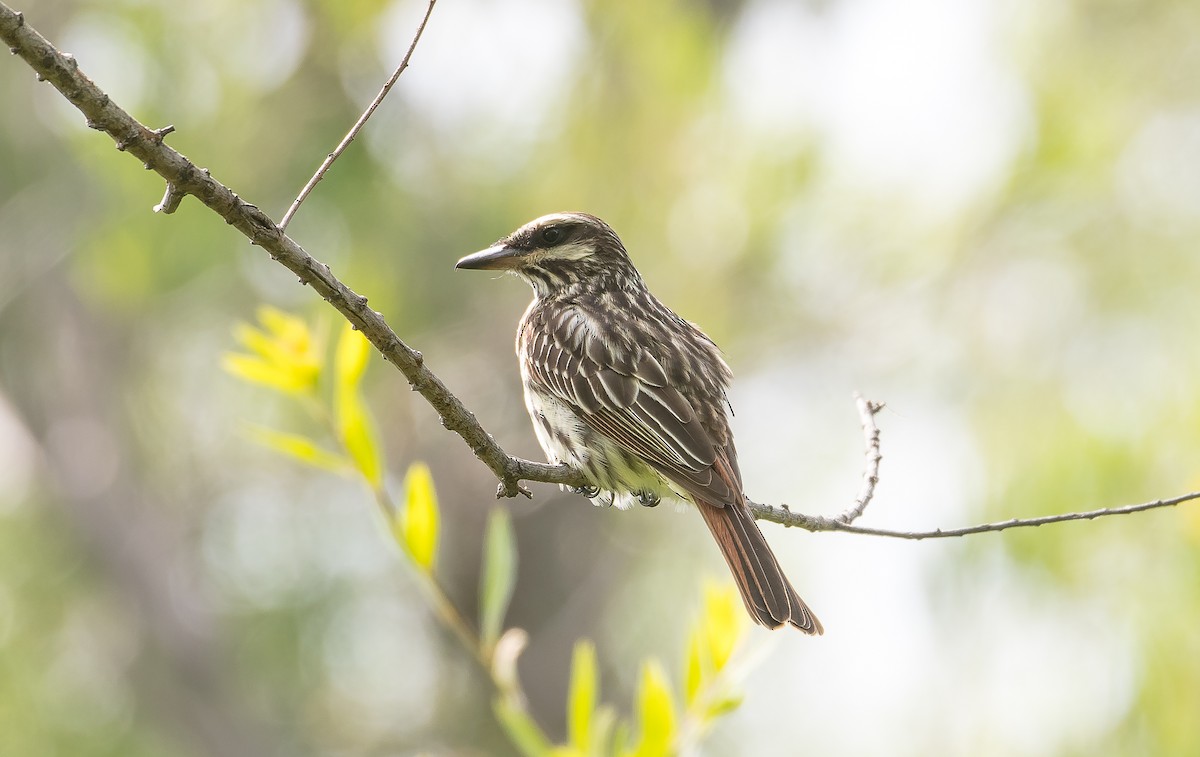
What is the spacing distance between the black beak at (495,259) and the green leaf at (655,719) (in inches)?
67.8

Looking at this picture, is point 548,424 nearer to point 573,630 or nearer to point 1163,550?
point 1163,550

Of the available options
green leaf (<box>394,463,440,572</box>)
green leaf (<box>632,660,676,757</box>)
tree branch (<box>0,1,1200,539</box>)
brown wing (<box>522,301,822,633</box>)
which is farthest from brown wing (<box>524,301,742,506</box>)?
green leaf (<box>394,463,440,572</box>)

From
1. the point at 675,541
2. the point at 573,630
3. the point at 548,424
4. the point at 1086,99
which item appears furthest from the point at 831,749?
the point at 548,424

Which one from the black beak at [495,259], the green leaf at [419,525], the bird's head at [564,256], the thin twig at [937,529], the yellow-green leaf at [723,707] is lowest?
the yellow-green leaf at [723,707]

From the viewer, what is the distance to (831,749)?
24.9 feet

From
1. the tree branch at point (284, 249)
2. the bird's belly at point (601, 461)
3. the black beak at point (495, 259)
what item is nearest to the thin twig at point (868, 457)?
the tree branch at point (284, 249)

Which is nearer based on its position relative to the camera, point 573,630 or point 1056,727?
point 1056,727

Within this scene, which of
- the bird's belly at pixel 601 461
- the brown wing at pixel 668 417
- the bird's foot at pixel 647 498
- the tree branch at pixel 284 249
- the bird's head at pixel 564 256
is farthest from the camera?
the bird's head at pixel 564 256

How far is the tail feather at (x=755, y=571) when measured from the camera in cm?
345

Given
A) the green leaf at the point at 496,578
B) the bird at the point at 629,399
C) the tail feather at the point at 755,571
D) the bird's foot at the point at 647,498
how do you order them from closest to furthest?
the green leaf at the point at 496,578 → the tail feather at the point at 755,571 → the bird at the point at 629,399 → the bird's foot at the point at 647,498

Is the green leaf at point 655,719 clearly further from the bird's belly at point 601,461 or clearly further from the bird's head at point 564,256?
the bird's head at point 564,256

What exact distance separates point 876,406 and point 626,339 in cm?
94

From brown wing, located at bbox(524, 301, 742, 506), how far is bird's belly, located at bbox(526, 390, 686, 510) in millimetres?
35

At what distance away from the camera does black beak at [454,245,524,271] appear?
4262mm
